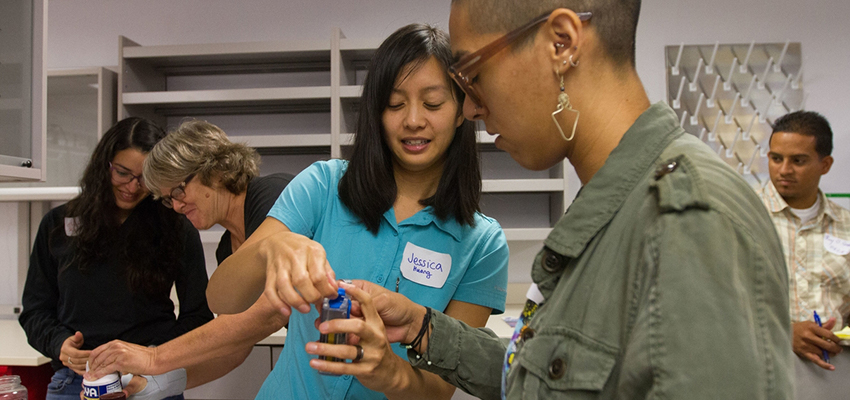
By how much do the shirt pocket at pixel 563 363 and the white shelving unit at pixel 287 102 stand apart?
2.14 meters

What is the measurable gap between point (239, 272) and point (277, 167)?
2.44 meters

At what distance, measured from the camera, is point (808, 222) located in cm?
258

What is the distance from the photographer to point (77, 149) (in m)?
3.12

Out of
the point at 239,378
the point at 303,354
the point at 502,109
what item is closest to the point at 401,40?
Answer: the point at 502,109

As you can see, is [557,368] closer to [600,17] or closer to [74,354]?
[600,17]

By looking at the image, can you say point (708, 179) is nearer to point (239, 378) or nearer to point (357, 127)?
point (357, 127)

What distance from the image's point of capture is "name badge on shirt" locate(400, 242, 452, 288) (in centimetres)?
111

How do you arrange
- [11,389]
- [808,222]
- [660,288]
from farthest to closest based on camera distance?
[808,222], [11,389], [660,288]

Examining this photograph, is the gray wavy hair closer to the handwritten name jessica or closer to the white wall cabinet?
the handwritten name jessica

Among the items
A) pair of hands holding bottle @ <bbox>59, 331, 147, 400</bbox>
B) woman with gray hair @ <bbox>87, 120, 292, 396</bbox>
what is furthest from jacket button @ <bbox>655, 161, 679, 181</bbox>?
pair of hands holding bottle @ <bbox>59, 331, 147, 400</bbox>

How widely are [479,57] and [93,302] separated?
5.97ft

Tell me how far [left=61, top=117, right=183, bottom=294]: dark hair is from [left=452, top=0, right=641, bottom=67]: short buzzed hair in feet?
5.51

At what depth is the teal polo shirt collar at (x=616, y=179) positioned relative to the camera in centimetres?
57

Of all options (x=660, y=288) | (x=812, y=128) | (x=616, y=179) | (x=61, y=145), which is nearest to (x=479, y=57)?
(x=616, y=179)
